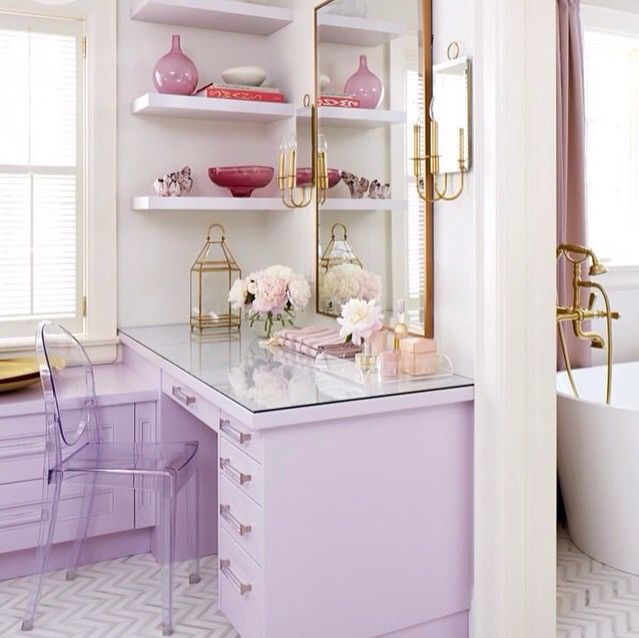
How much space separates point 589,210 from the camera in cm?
425

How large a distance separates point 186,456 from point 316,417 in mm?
810

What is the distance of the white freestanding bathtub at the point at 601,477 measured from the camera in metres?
2.87

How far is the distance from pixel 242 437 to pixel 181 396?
2.02ft

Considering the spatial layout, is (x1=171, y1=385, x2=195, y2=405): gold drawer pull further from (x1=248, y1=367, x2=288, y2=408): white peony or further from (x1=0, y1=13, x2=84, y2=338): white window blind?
(x1=0, y1=13, x2=84, y2=338): white window blind

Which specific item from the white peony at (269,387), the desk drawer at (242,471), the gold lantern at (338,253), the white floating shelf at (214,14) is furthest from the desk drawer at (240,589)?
the white floating shelf at (214,14)

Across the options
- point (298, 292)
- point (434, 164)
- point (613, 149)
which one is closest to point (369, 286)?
point (298, 292)

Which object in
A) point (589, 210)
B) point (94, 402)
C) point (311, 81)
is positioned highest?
point (311, 81)

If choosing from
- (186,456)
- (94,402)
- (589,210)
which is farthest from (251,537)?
(589,210)

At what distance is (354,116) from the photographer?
2871 millimetres

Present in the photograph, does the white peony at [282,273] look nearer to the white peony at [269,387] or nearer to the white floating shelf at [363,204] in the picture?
the white floating shelf at [363,204]

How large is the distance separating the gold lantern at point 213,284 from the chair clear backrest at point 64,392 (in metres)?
0.62

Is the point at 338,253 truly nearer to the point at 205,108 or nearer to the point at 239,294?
the point at 239,294

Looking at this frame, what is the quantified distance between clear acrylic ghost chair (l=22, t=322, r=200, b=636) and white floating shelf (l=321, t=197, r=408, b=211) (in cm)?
100

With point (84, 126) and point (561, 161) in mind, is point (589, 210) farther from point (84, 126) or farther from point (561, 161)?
point (84, 126)
